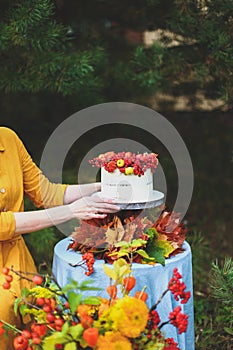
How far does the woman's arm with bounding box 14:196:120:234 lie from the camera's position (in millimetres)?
1696

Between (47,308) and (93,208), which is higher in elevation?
(93,208)

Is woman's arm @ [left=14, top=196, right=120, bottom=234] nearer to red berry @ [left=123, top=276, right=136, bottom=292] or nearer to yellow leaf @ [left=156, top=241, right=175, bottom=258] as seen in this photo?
yellow leaf @ [left=156, top=241, right=175, bottom=258]

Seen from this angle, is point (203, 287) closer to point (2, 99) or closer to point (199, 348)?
point (199, 348)

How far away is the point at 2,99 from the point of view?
312 cm

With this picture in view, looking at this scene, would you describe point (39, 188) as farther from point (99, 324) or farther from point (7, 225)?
point (99, 324)

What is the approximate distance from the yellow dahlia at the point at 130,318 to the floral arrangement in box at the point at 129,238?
14.8 inches

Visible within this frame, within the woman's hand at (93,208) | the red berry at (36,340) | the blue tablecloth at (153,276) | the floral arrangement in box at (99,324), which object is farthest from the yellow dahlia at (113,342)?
the woman's hand at (93,208)

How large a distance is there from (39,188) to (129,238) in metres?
0.46

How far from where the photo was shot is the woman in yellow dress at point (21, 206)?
1712 mm

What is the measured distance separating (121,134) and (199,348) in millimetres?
1678

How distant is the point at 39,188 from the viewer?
1.99 metres

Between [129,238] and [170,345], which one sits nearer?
[170,345]

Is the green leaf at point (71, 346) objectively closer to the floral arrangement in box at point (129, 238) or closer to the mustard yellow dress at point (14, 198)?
the floral arrangement in box at point (129, 238)

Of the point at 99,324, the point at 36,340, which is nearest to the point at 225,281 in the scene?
the point at 99,324
